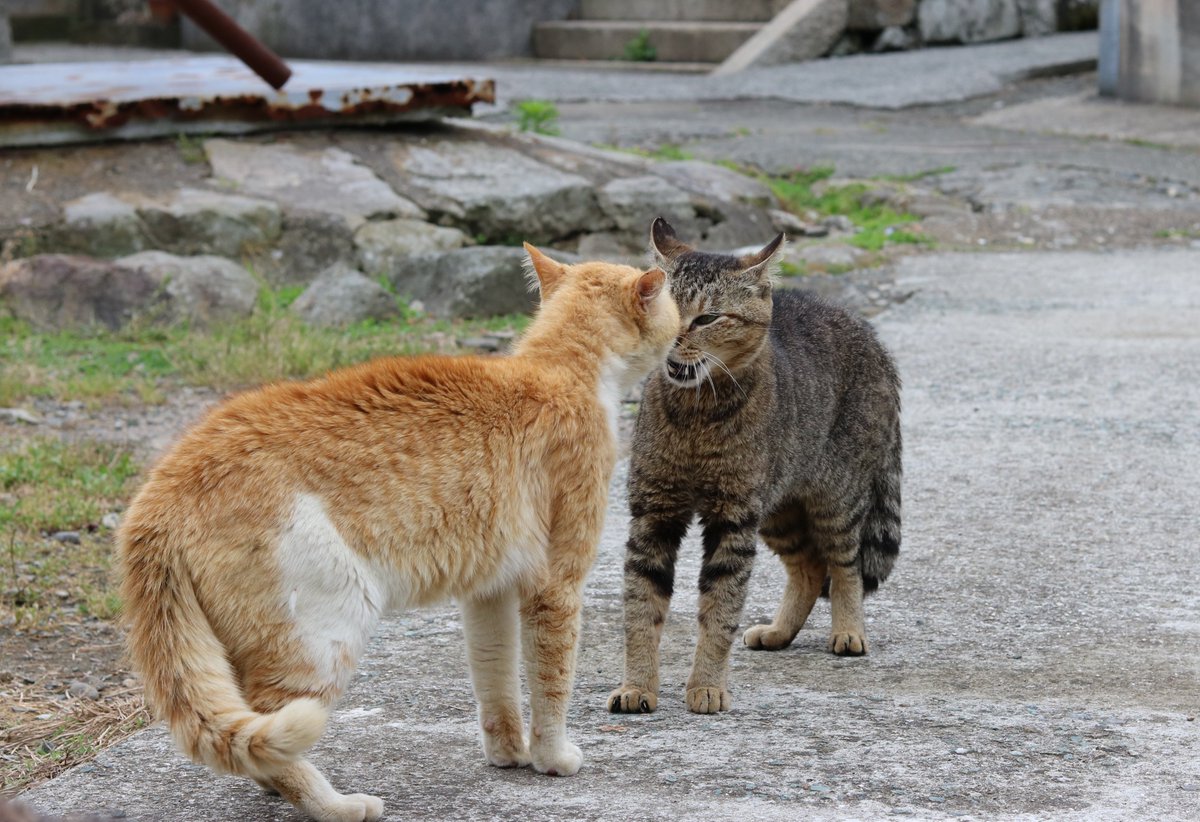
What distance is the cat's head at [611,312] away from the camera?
3496mm

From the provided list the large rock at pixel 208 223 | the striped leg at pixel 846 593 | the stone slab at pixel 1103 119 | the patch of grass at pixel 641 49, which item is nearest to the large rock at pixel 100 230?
the large rock at pixel 208 223

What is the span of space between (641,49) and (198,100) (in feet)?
35.0

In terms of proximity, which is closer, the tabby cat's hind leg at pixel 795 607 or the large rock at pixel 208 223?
the tabby cat's hind leg at pixel 795 607

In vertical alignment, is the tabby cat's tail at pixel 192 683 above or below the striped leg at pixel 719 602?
above

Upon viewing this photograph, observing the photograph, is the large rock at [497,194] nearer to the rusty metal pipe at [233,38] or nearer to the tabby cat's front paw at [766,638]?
the rusty metal pipe at [233,38]

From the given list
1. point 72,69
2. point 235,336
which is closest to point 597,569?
point 235,336

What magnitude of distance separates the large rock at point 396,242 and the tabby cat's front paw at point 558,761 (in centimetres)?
577

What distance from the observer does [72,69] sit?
1039 cm

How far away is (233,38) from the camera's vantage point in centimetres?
680

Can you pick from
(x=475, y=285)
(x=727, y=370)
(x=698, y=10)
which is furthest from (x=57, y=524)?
(x=698, y=10)

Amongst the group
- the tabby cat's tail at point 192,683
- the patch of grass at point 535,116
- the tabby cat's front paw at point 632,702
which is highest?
the patch of grass at point 535,116

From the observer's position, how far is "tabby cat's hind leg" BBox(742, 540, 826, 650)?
4.29 m

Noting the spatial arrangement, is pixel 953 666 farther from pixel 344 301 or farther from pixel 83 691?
pixel 344 301

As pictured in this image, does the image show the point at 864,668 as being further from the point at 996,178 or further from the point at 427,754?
the point at 996,178
